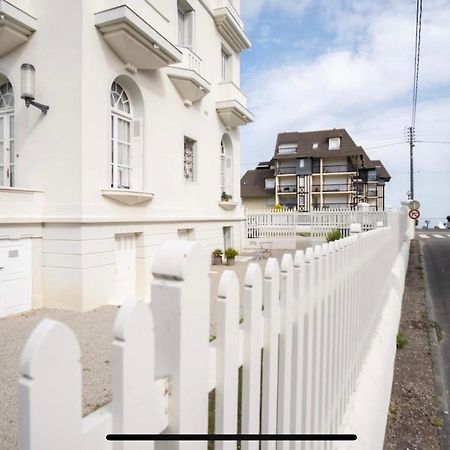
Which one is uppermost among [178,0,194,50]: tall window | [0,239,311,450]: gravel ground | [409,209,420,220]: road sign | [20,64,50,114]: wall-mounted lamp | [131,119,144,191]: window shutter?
[178,0,194,50]: tall window

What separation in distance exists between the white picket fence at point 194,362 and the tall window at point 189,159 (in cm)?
953

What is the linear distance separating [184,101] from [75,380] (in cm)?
1075

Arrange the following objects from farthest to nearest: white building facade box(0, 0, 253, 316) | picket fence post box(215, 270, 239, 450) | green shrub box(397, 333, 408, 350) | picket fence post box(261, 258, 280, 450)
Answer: white building facade box(0, 0, 253, 316) < green shrub box(397, 333, 408, 350) < picket fence post box(261, 258, 280, 450) < picket fence post box(215, 270, 239, 450)

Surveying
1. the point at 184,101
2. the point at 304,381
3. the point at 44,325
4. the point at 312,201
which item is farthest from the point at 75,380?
the point at 312,201

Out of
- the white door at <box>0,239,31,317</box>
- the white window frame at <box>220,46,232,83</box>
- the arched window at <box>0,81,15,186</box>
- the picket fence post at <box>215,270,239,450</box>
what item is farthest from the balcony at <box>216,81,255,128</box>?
the picket fence post at <box>215,270,239,450</box>

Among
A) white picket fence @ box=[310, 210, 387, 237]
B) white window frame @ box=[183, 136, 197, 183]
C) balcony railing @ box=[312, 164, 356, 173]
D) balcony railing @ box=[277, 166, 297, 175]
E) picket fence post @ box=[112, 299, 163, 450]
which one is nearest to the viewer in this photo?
picket fence post @ box=[112, 299, 163, 450]

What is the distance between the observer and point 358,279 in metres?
3.40

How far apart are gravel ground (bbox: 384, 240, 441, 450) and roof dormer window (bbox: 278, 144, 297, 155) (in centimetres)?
3835

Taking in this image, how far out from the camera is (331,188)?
133ft

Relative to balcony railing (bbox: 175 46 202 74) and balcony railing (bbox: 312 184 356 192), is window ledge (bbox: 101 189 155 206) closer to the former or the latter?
balcony railing (bbox: 175 46 202 74)

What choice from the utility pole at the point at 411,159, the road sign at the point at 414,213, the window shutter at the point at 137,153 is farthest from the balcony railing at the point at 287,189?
the window shutter at the point at 137,153

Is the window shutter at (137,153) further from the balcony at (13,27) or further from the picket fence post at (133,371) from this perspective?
the picket fence post at (133,371)

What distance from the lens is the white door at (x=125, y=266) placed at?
7977 millimetres

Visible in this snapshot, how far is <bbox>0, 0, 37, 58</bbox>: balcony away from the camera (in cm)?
647
